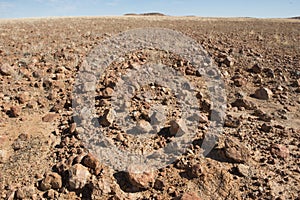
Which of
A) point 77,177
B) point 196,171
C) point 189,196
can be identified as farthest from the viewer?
point 196,171

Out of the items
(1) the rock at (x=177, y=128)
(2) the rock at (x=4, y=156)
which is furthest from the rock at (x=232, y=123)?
(2) the rock at (x=4, y=156)

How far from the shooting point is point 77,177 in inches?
110

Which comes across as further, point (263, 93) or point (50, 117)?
point (263, 93)

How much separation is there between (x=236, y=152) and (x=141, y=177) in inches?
42.8

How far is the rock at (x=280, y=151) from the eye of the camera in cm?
326

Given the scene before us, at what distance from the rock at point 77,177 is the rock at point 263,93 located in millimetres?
3508

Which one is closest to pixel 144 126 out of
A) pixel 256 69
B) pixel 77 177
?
pixel 77 177

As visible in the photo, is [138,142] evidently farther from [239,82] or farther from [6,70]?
[6,70]

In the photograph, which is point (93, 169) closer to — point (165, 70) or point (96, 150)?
point (96, 150)

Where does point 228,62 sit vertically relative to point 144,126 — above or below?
above

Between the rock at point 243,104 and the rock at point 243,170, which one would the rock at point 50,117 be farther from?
the rock at point 243,104

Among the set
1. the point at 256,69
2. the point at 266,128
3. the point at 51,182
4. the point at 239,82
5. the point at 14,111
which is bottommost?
the point at 51,182

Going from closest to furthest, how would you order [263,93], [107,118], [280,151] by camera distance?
1. [280,151]
2. [107,118]
3. [263,93]

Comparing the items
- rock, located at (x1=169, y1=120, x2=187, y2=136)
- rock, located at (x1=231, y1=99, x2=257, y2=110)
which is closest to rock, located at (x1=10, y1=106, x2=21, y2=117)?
rock, located at (x1=169, y1=120, x2=187, y2=136)
